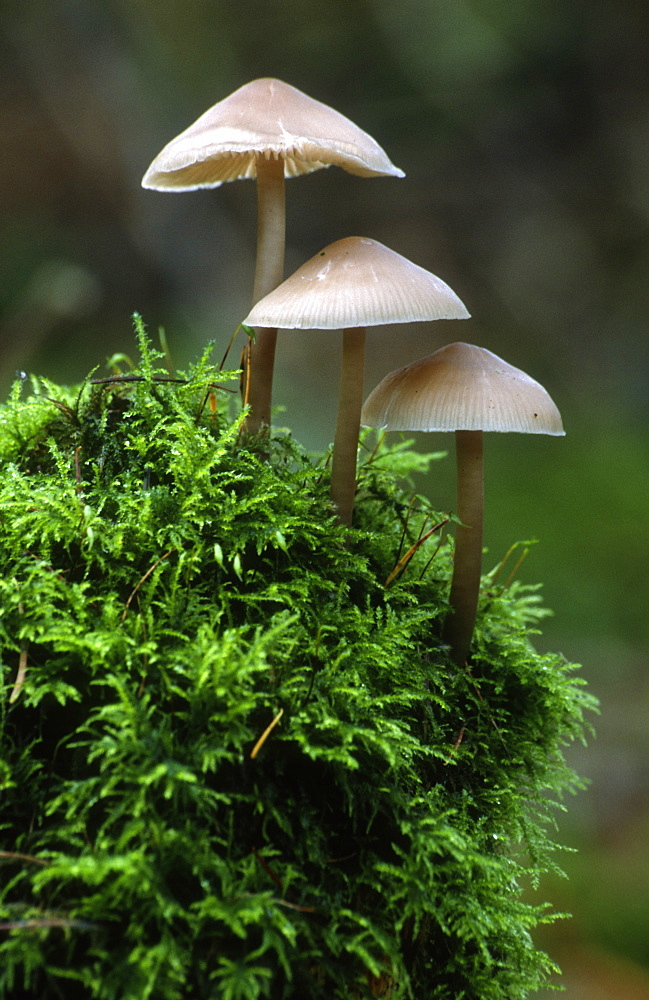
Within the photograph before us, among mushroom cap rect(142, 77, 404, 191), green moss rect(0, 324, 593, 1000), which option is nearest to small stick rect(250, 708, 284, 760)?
green moss rect(0, 324, 593, 1000)

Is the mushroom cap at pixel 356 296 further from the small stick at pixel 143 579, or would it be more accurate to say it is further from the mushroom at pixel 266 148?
the small stick at pixel 143 579

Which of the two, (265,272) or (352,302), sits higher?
(265,272)

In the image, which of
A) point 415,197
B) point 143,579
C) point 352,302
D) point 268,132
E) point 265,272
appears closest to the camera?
point 143,579

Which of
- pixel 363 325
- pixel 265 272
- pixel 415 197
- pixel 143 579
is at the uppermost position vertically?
pixel 415 197

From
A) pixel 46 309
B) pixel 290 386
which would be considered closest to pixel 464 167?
pixel 290 386

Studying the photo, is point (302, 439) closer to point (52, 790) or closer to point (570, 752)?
point (570, 752)

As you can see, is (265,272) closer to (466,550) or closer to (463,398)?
(463,398)

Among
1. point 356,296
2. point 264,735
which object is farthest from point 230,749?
point 356,296

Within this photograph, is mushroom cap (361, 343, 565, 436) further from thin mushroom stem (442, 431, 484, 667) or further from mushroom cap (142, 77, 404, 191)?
mushroom cap (142, 77, 404, 191)
